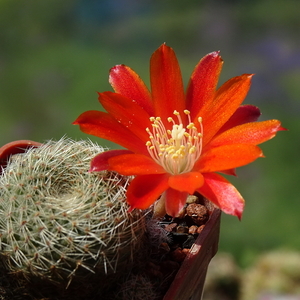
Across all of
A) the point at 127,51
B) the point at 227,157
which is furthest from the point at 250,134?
the point at 127,51

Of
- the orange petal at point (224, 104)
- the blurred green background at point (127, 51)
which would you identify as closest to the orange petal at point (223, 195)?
the orange petal at point (224, 104)

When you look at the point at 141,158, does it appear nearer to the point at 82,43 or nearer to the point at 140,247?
the point at 140,247

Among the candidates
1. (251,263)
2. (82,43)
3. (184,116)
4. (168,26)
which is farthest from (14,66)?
(184,116)

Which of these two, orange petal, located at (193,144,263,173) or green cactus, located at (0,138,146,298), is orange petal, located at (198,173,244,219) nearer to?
orange petal, located at (193,144,263,173)

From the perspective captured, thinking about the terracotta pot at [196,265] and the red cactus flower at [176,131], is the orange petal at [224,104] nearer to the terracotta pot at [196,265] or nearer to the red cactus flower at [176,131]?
the red cactus flower at [176,131]

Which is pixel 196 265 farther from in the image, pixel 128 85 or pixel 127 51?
pixel 127 51

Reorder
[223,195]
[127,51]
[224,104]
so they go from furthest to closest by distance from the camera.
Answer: [127,51] → [224,104] → [223,195]

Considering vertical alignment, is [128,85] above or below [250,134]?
above

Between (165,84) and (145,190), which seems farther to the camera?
(165,84)
